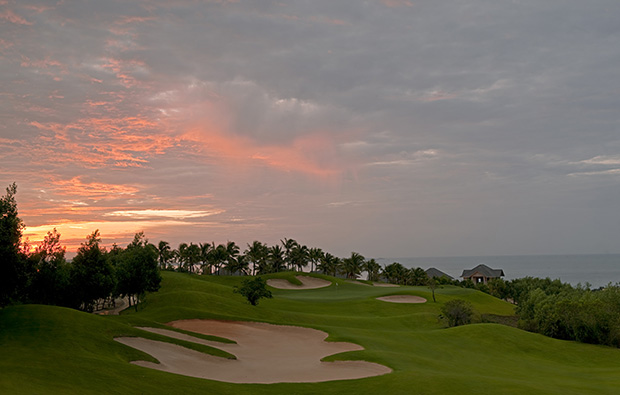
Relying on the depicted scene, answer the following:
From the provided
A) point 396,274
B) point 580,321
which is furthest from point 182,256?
point 580,321

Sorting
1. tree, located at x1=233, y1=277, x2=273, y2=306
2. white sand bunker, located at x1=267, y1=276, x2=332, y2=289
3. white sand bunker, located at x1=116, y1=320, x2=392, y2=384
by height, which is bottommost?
white sand bunker, located at x1=116, y1=320, x2=392, y2=384

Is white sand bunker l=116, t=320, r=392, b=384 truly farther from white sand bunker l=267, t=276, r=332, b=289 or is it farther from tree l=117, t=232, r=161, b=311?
white sand bunker l=267, t=276, r=332, b=289

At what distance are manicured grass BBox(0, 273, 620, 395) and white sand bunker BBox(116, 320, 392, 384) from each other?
1311 mm

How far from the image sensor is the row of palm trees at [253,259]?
380ft

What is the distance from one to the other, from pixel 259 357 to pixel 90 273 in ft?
71.9

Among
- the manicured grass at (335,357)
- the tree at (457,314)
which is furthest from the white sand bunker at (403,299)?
the tree at (457,314)

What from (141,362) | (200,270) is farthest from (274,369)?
(200,270)

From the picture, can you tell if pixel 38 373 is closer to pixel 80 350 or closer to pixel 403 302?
pixel 80 350

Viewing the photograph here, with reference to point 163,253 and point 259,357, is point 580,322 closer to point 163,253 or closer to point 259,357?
point 259,357

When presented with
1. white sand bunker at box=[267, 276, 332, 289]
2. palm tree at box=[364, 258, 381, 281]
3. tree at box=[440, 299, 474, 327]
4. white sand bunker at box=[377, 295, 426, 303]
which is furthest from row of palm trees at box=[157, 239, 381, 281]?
tree at box=[440, 299, 474, 327]

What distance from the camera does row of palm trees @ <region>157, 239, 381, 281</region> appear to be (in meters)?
116

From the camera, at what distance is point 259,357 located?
34531 mm

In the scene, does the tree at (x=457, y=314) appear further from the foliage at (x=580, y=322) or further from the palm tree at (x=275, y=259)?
the palm tree at (x=275, y=259)

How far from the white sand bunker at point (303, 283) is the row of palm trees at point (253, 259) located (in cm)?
2027
